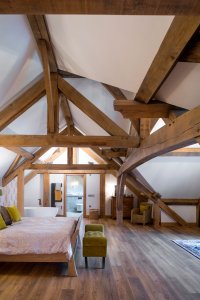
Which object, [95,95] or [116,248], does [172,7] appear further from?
[116,248]

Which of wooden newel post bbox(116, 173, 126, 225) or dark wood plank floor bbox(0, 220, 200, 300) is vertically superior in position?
wooden newel post bbox(116, 173, 126, 225)

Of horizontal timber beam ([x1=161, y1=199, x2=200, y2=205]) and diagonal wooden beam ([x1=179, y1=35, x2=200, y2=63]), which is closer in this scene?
diagonal wooden beam ([x1=179, y1=35, x2=200, y2=63])

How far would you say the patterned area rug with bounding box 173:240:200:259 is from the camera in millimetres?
5967

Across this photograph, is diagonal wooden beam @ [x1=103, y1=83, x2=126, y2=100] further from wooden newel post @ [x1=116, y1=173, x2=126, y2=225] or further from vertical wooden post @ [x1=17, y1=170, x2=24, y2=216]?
vertical wooden post @ [x1=17, y1=170, x2=24, y2=216]

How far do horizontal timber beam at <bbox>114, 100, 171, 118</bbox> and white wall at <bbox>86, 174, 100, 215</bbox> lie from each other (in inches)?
364

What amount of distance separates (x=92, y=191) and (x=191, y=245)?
6.22m

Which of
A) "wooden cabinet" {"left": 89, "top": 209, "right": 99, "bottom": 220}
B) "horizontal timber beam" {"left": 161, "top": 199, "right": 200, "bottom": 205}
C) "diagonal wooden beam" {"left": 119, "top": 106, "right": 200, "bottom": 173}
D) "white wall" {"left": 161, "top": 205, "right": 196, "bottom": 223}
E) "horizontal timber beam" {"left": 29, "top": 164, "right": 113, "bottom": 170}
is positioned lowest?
"wooden cabinet" {"left": 89, "top": 209, "right": 99, "bottom": 220}

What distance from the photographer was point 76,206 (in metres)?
13.4

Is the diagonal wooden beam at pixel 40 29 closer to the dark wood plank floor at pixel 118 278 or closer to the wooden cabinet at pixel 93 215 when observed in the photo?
the dark wood plank floor at pixel 118 278

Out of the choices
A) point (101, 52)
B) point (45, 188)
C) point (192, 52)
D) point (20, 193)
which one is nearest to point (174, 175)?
point (20, 193)

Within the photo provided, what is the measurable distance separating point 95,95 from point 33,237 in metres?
3.13

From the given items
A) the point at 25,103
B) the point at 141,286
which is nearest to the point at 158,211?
the point at 141,286

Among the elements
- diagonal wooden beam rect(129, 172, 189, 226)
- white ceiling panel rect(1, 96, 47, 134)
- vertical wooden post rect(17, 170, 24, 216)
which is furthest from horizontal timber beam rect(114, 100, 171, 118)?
vertical wooden post rect(17, 170, 24, 216)

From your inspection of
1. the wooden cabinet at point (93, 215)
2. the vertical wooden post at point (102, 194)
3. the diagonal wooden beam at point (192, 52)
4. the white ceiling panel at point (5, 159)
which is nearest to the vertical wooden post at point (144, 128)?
the diagonal wooden beam at point (192, 52)
